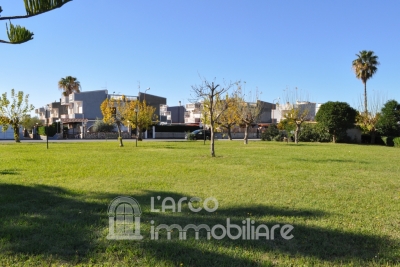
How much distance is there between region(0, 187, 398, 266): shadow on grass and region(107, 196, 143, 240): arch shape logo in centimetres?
10

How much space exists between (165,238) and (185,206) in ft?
5.31

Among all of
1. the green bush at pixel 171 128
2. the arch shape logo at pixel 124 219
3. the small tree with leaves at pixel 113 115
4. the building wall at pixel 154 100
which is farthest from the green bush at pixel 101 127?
the arch shape logo at pixel 124 219

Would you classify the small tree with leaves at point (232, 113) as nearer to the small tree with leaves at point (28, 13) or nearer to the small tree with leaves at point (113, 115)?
the small tree with leaves at point (113, 115)

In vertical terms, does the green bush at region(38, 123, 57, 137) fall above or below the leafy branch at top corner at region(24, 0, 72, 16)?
below

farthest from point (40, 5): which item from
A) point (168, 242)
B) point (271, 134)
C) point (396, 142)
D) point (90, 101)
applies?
point (90, 101)

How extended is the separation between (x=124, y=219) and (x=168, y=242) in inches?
48.6

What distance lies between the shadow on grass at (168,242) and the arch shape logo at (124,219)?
0.10 metres

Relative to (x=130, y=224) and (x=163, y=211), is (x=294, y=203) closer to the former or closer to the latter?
(x=163, y=211)

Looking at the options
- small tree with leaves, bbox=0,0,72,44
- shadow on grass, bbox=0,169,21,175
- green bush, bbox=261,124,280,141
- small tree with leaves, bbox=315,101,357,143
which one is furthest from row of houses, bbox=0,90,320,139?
small tree with leaves, bbox=0,0,72,44

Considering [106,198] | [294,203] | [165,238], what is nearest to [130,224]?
[165,238]

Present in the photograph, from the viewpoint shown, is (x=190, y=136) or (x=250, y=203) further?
(x=190, y=136)

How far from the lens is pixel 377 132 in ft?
119

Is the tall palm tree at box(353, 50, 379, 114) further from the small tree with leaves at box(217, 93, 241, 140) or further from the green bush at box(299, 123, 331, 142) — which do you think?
the small tree with leaves at box(217, 93, 241, 140)

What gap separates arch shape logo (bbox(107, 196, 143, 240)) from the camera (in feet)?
14.5
